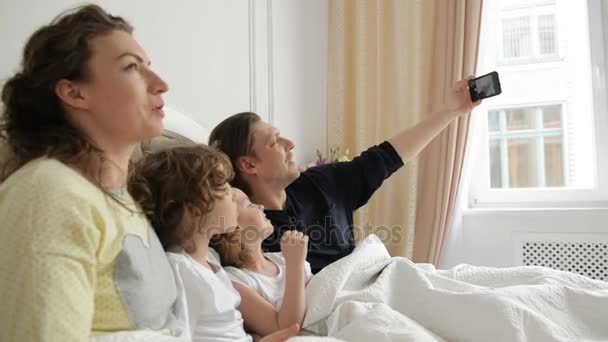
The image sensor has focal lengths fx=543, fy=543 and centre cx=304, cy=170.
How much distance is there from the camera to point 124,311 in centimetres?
83

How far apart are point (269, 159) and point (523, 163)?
171cm

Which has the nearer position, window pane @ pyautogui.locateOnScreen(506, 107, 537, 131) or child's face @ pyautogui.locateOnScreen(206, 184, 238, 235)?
child's face @ pyautogui.locateOnScreen(206, 184, 238, 235)

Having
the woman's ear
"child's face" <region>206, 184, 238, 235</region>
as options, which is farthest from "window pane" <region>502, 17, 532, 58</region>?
the woman's ear

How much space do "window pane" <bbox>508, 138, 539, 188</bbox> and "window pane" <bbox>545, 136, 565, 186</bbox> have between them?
0.06m

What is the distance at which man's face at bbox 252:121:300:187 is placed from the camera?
1.59 m

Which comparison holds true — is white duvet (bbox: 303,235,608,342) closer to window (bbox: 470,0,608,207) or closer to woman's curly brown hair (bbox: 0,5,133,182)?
woman's curly brown hair (bbox: 0,5,133,182)

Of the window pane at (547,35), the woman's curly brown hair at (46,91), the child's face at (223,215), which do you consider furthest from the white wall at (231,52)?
the window pane at (547,35)

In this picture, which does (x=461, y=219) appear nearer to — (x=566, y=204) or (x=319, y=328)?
(x=566, y=204)

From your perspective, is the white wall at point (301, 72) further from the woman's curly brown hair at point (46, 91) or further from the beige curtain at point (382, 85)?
the woman's curly brown hair at point (46, 91)

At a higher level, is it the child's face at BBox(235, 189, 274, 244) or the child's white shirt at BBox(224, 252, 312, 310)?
the child's face at BBox(235, 189, 274, 244)

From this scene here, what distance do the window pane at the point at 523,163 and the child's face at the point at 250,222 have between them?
1854mm

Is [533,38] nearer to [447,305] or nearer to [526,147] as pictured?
[526,147]

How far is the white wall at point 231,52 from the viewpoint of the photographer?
1.38 m

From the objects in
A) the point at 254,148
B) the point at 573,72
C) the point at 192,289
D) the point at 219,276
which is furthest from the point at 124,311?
the point at 573,72
